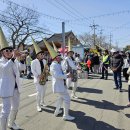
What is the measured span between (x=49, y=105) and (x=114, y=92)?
3878 mm

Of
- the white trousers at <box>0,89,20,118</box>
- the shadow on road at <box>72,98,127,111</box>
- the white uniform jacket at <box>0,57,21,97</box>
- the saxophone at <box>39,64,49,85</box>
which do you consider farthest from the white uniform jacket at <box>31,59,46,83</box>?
the white uniform jacket at <box>0,57,21,97</box>

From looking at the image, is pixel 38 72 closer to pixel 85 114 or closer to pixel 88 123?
pixel 85 114

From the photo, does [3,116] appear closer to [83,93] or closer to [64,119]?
[64,119]

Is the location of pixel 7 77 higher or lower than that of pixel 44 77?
higher

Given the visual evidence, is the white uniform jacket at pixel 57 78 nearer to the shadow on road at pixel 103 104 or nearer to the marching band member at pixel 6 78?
the marching band member at pixel 6 78

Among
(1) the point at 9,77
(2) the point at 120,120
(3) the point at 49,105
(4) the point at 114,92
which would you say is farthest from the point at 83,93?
(1) the point at 9,77

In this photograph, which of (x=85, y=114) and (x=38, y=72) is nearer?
(x=85, y=114)

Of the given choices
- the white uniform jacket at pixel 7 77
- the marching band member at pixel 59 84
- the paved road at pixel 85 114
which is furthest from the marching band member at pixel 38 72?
the white uniform jacket at pixel 7 77

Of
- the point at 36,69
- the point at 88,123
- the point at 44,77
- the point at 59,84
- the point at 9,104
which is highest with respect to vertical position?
the point at 36,69

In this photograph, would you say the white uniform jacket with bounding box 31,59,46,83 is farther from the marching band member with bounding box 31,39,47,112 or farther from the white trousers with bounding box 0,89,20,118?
the white trousers with bounding box 0,89,20,118

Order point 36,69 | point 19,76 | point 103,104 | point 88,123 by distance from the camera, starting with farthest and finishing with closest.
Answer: point 103,104 → point 36,69 → point 88,123 → point 19,76

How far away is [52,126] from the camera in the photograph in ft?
22.1

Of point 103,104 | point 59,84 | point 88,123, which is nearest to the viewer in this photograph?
point 88,123

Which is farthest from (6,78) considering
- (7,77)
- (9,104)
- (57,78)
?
(57,78)
